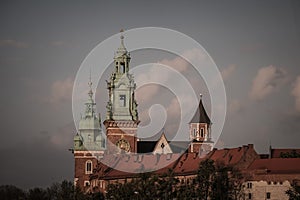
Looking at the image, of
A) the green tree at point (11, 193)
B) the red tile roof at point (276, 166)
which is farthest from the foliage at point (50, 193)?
the red tile roof at point (276, 166)

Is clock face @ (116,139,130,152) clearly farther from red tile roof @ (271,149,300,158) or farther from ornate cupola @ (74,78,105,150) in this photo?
red tile roof @ (271,149,300,158)

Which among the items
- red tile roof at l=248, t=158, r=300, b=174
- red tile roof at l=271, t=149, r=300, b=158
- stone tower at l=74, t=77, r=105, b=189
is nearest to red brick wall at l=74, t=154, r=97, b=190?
stone tower at l=74, t=77, r=105, b=189

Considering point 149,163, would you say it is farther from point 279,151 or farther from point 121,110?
point 279,151

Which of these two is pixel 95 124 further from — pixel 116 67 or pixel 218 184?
pixel 218 184

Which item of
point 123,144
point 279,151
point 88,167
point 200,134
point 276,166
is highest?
point 200,134

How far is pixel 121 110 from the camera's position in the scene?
18162cm

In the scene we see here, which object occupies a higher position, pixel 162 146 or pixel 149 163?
pixel 162 146

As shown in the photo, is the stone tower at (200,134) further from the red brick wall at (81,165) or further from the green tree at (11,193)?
the green tree at (11,193)

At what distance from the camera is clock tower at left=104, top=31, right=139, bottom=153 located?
179875mm

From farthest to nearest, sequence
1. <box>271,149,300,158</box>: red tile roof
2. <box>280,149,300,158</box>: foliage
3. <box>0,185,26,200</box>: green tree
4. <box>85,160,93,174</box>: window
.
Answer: <box>85,160,93,174</box>: window
<box>271,149,300,158</box>: red tile roof
<box>280,149,300,158</box>: foliage
<box>0,185,26,200</box>: green tree

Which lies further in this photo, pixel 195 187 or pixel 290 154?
pixel 290 154

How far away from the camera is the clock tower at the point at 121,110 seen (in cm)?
17988

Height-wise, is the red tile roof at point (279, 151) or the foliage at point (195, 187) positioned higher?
the red tile roof at point (279, 151)

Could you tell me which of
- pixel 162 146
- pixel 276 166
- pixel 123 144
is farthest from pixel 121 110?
pixel 276 166
